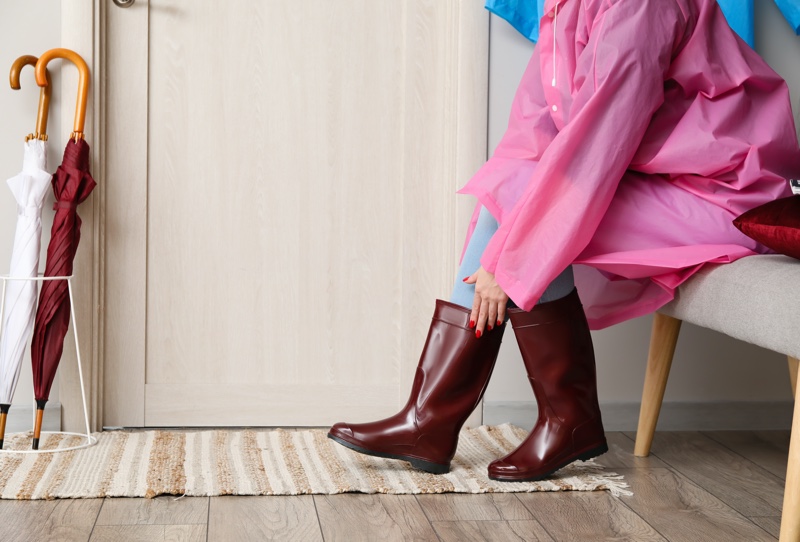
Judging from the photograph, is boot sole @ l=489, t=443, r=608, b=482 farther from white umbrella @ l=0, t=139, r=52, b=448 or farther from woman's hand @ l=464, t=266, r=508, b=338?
Answer: white umbrella @ l=0, t=139, r=52, b=448

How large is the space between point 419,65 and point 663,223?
2.59ft

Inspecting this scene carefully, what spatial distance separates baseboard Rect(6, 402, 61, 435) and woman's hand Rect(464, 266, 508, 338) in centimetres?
100

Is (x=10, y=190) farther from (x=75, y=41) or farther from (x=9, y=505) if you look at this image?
(x=9, y=505)

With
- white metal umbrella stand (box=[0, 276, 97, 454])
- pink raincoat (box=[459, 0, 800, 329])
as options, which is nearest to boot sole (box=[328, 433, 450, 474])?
pink raincoat (box=[459, 0, 800, 329])

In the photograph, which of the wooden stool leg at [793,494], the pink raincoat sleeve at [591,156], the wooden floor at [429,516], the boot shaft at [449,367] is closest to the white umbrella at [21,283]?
the wooden floor at [429,516]

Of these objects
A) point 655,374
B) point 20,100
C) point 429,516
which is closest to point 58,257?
point 20,100

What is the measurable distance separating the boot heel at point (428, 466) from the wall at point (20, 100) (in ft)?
2.88

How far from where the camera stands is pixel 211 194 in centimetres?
198

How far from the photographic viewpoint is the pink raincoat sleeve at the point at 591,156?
1400 mm

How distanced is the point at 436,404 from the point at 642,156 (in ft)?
1.86

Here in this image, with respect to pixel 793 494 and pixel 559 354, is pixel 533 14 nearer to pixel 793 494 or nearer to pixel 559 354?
pixel 559 354

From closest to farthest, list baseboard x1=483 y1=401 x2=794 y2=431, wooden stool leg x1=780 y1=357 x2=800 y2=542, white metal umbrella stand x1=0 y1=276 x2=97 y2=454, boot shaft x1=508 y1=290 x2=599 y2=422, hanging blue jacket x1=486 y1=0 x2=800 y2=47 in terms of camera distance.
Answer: wooden stool leg x1=780 y1=357 x2=800 y2=542 → boot shaft x1=508 y1=290 x2=599 y2=422 → white metal umbrella stand x1=0 y1=276 x2=97 y2=454 → hanging blue jacket x1=486 y1=0 x2=800 y2=47 → baseboard x1=483 y1=401 x2=794 y2=431

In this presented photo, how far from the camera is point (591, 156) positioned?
141 cm

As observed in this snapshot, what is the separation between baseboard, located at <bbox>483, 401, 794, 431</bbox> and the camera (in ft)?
6.70
